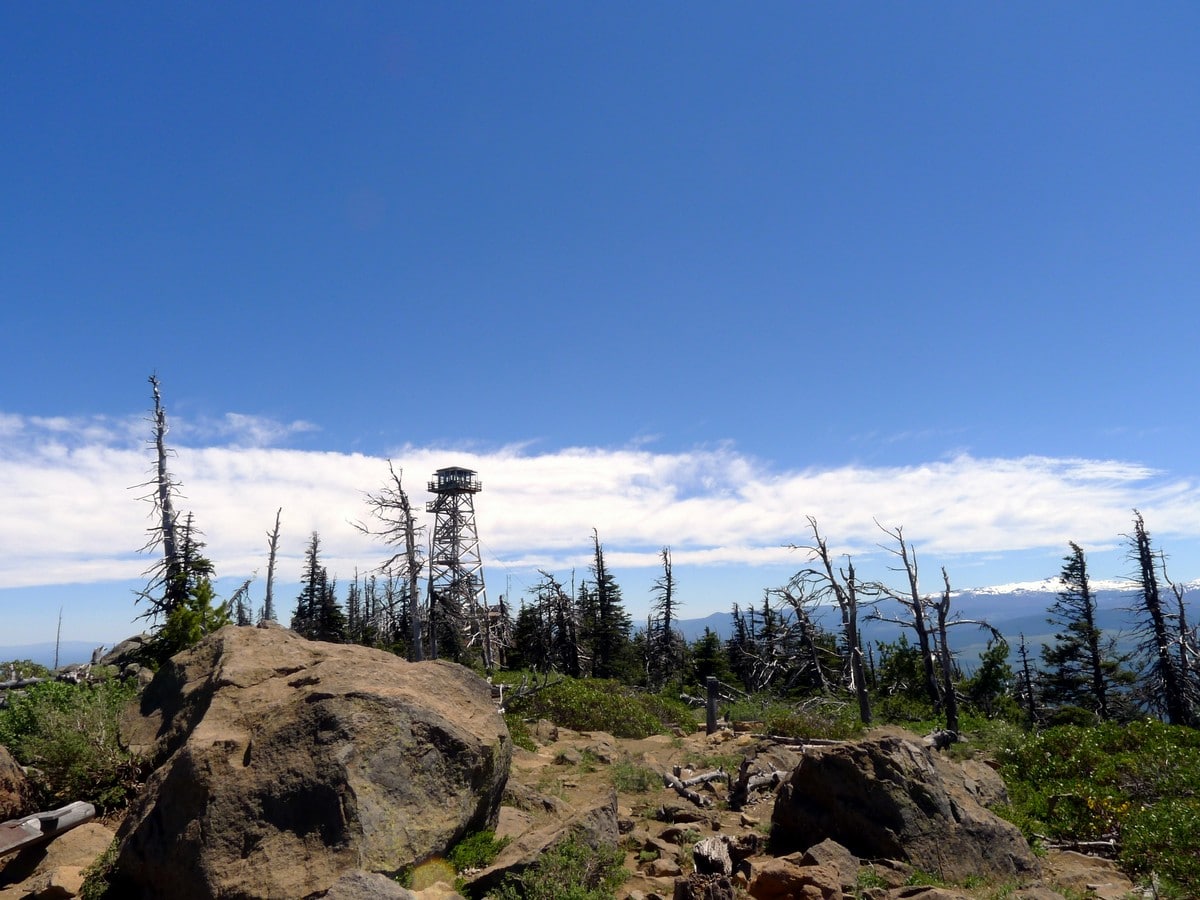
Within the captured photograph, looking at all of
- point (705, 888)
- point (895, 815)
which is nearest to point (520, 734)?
point (895, 815)

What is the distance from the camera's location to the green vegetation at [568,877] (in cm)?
779

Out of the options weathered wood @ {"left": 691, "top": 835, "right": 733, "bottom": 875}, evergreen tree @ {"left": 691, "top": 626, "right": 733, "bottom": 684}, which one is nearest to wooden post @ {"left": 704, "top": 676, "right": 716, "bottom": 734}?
weathered wood @ {"left": 691, "top": 835, "right": 733, "bottom": 875}

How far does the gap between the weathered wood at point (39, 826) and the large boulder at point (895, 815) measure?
33.6ft

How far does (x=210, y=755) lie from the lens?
8.38 m

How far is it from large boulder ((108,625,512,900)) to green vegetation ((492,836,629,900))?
1.23 metres

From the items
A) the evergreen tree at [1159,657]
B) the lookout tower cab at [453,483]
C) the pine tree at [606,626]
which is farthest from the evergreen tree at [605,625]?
the evergreen tree at [1159,657]

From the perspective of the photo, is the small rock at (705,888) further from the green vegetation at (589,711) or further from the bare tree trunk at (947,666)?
the bare tree trunk at (947,666)

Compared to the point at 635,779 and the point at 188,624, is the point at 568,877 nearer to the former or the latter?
the point at 635,779

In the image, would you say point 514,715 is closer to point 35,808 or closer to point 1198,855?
point 35,808

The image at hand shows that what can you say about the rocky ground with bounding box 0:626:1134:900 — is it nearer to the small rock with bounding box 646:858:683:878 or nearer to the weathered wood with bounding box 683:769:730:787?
the small rock with bounding box 646:858:683:878

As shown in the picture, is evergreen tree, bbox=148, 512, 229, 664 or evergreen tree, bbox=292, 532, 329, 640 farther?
evergreen tree, bbox=292, 532, 329, 640

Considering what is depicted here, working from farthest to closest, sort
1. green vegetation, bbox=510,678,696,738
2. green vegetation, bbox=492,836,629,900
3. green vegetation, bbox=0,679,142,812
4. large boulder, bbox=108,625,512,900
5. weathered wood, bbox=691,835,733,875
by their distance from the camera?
green vegetation, bbox=510,678,696,738 < green vegetation, bbox=0,679,142,812 < weathered wood, bbox=691,835,733,875 < green vegetation, bbox=492,836,629,900 < large boulder, bbox=108,625,512,900

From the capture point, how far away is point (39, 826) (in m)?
9.18

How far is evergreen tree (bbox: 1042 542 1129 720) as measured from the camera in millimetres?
39656
